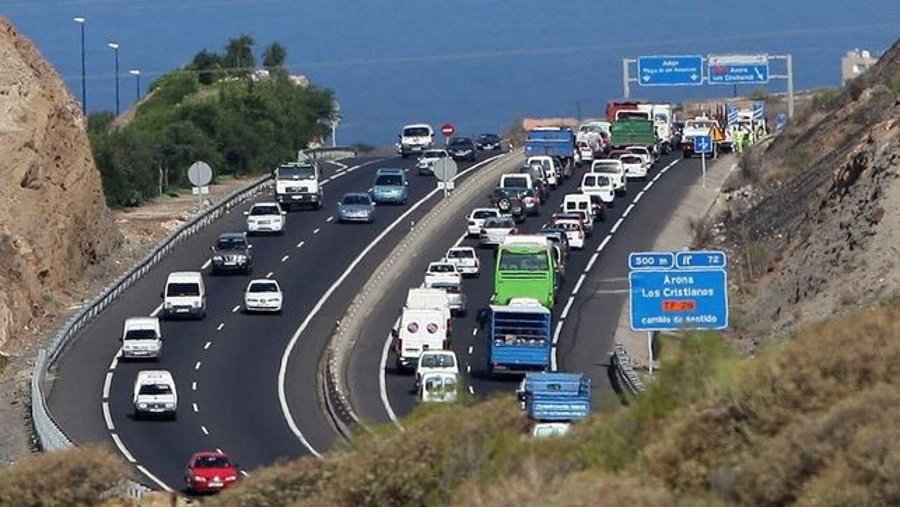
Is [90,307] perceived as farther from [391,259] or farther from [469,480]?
[469,480]

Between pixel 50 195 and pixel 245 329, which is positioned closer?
pixel 245 329

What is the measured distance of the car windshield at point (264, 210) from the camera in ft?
251

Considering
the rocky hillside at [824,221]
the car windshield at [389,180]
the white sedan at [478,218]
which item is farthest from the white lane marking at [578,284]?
the car windshield at [389,180]

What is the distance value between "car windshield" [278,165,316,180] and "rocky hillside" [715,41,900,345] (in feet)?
51.3

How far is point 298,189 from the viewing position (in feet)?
268

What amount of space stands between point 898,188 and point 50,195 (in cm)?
2669

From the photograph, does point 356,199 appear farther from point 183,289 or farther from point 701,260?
point 701,260

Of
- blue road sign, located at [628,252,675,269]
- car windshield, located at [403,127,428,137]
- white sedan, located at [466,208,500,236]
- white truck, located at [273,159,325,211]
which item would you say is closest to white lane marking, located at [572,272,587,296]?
white sedan, located at [466,208,500,236]

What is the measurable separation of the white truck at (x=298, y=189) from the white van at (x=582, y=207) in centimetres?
976

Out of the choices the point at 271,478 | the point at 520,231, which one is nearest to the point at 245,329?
the point at 520,231

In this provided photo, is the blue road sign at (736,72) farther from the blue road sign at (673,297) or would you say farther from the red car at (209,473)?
the red car at (209,473)

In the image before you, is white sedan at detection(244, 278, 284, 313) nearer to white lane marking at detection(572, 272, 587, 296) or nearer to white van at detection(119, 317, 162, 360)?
white van at detection(119, 317, 162, 360)

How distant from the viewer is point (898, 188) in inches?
2381

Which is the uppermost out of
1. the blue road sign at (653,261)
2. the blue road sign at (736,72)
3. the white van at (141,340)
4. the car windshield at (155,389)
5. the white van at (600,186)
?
the blue road sign at (736,72)
